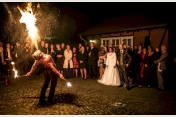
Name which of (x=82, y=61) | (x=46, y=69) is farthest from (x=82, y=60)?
(x=46, y=69)

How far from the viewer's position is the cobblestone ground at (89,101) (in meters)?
5.98

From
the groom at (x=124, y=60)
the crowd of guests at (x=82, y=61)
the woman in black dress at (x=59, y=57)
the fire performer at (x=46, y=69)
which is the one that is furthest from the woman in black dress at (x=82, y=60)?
the fire performer at (x=46, y=69)

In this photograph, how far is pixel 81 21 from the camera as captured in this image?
22.9 m

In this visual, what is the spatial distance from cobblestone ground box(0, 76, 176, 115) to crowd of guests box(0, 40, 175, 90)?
115 centimetres

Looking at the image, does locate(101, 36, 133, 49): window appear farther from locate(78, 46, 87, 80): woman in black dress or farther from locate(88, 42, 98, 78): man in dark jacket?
locate(78, 46, 87, 80): woman in black dress

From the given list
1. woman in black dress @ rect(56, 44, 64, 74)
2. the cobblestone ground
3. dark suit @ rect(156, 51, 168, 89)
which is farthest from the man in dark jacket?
dark suit @ rect(156, 51, 168, 89)

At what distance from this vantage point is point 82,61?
11.9m

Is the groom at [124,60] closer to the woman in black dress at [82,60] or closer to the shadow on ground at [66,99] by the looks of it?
the shadow on ground at [66,99]

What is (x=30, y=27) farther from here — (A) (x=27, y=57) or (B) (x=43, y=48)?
(A) (x=27, y=57)

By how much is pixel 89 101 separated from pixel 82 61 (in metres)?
5.11

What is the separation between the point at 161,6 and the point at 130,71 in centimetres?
941

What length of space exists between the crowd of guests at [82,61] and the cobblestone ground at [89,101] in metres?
1.15

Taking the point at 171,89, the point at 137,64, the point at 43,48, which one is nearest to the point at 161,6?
the point at 137,64

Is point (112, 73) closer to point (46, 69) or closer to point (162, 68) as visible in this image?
point (162, 68)
